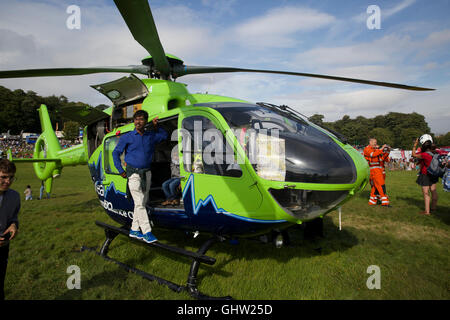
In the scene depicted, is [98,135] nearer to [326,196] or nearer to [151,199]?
[151,199]

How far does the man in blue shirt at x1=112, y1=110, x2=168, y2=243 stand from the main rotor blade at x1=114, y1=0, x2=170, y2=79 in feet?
3.42

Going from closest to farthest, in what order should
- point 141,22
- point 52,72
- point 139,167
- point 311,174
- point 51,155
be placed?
point 141,22 < point 311,174 < point 139,167 < point 52,72 < point 51,155

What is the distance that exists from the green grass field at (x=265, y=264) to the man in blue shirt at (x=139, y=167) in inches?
29.4

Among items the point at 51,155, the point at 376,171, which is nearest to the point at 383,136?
the point at 376,171

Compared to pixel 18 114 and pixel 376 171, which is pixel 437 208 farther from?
pixel 18 114

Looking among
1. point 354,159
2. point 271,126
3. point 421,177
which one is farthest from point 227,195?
point 421,177

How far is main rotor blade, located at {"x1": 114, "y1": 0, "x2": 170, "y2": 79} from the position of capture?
2.46 meters

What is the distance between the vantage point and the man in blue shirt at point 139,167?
3.95m

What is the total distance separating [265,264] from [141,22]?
147 inches

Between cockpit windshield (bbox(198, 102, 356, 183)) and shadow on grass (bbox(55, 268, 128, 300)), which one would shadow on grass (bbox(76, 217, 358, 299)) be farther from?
cockpit windshield (bbox(198, 102, 356, 183))

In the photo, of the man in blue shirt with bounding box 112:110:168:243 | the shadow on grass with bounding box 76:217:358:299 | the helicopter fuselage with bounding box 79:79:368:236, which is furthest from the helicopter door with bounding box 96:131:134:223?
the shadow on grass with bounding box 76:217:358:299

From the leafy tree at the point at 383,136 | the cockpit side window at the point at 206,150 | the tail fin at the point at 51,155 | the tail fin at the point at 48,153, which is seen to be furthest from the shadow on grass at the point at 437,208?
the leafy tree at the point at 383,136

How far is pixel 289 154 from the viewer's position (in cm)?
312
